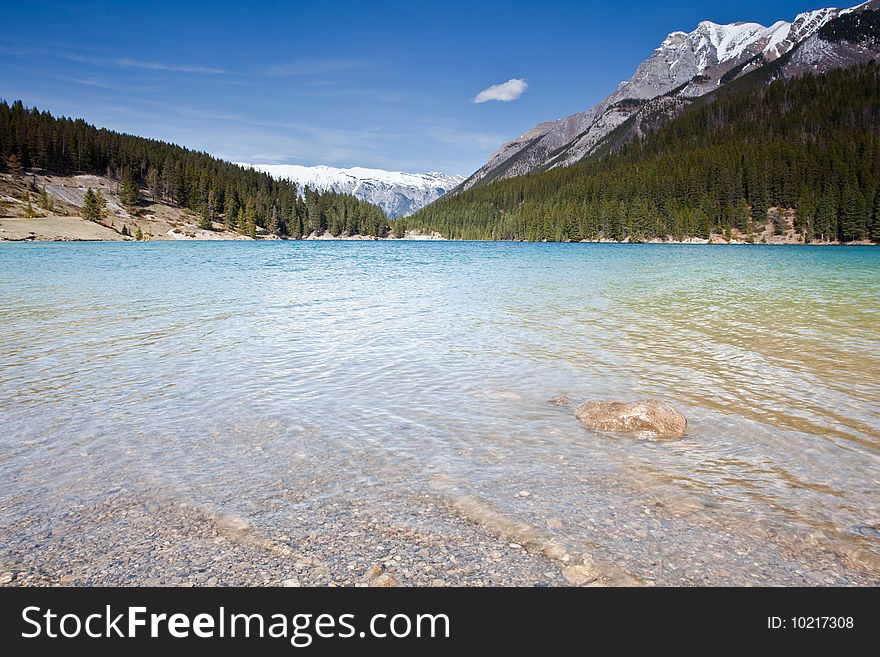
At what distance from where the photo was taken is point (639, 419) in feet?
26.0

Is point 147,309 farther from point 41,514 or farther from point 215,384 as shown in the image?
point 41,514

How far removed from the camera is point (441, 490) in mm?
5906

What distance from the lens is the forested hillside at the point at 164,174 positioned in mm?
140250

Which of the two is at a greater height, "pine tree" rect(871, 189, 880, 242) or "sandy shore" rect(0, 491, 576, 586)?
"pine tree" rect(871, 189, 880, 242)

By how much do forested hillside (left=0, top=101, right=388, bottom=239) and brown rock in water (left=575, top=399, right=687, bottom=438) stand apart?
6018 inches

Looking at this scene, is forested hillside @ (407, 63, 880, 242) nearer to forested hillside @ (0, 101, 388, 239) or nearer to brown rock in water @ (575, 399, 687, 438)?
forested hillside @ (0, 101, 388, 239)

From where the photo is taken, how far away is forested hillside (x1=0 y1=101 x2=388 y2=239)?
460 ft

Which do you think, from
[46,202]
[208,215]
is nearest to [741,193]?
[208,215]

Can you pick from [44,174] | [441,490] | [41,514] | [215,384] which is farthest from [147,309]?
[44,174]

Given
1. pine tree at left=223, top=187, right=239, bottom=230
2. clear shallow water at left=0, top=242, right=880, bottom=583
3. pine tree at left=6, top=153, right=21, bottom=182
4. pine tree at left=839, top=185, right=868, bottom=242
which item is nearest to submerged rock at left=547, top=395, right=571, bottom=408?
clear shallow water at left=0, top=242, right=880, bottom=583

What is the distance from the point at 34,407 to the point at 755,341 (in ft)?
55.8

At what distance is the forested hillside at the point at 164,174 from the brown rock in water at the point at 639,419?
15286 centimetres

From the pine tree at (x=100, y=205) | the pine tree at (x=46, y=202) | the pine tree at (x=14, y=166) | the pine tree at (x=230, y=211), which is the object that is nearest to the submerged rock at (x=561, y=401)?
the pine tree at (x=100, y=205)

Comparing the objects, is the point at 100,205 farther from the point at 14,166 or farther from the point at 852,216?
the point at 852,216
